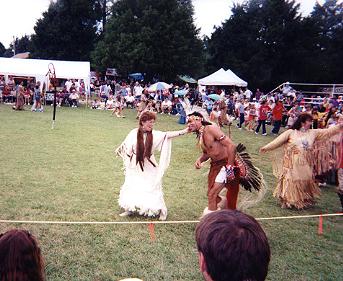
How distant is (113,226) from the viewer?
5.41 meters

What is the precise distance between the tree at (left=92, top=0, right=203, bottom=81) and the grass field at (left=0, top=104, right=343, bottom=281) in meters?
30.6

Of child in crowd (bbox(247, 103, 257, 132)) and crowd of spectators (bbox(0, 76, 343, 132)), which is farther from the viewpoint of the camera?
child in crowd (bbox(247, 103, 257, 132))

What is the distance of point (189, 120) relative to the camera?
562cm

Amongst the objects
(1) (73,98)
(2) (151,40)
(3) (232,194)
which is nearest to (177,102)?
(1) (73,98)

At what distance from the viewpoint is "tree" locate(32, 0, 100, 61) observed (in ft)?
162

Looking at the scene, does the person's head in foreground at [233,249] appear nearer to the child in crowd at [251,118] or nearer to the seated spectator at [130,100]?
the child in crowd at [251,118]

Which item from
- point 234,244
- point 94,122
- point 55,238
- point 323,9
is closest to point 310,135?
point 55,238

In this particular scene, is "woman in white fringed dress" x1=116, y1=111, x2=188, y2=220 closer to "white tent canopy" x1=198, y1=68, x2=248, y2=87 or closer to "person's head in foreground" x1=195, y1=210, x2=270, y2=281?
"person's head in foreground" x1=195, y1=210, x2=270, y2=281

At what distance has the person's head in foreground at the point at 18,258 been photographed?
192 cm

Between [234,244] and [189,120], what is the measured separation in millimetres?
4203

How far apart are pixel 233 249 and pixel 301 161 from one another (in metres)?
5.95

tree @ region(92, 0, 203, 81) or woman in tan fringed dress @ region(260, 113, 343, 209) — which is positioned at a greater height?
tree @ region(92, 0, 203, 81)

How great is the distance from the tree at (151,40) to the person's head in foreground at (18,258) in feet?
127

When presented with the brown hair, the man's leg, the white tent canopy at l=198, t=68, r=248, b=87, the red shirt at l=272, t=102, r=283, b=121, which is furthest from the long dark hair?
the white tent canopy at l=198, t=68, r=248, b=87
